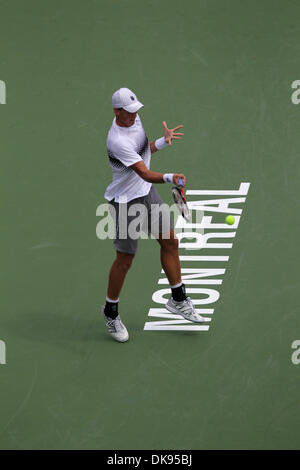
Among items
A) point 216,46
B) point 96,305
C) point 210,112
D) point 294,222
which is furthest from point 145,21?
point 96,305

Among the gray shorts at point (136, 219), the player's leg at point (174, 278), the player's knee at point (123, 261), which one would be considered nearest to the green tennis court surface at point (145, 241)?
the player's leg at point (174, 278)

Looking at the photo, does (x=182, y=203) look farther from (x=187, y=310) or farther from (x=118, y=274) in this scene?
(x=187, y=310)

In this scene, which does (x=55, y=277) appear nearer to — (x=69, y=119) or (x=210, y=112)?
(x=69, y=119)

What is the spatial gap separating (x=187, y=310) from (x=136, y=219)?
0.99 metres

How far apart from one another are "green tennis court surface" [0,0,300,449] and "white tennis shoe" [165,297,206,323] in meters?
0.17

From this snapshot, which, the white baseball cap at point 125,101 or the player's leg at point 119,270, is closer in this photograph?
the white baseball cap at point 125,101

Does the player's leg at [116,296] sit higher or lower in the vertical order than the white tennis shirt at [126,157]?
lower

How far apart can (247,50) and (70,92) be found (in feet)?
7.66

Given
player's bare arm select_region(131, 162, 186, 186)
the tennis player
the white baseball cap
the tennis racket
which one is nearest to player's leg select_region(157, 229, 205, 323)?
the tennis player

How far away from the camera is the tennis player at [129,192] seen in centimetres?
618

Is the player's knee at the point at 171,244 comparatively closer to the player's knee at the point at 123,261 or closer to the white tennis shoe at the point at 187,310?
the player's knee at the point at 123,261

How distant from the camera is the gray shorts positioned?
643 cm

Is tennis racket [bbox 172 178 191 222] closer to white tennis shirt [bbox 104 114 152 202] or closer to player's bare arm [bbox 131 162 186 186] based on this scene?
player's bare arm [bbox 131 162 186 186]

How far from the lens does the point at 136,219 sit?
646cm
